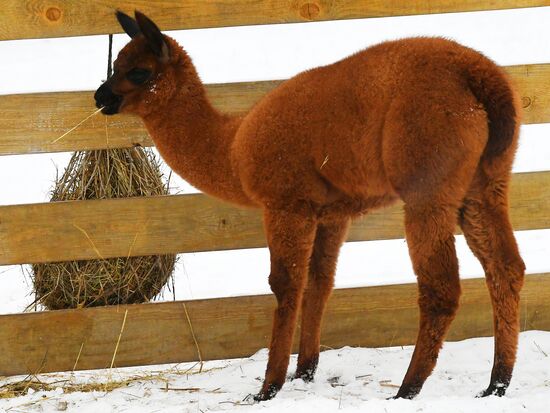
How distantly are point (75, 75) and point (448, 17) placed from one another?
13.9 feet

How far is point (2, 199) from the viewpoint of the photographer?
7895 millimetres

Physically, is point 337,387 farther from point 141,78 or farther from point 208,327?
point 141,78

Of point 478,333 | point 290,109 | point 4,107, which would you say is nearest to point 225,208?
point 290,109

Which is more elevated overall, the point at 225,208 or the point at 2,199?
the point at 225,208

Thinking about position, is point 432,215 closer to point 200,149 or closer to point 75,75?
point 200,149

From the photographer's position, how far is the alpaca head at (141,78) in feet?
14.9

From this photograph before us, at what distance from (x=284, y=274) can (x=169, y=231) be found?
3.76 ft

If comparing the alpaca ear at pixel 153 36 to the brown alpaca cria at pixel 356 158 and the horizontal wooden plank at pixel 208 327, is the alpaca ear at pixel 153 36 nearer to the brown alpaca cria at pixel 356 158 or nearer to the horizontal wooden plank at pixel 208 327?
the brown alpaca cria at pixel 356 158

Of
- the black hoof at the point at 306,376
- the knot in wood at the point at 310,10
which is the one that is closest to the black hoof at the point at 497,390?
the black hoof at the point at 306,376

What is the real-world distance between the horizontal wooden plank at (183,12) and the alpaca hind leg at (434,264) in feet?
5.53

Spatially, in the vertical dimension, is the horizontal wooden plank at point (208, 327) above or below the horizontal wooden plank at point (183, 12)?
below

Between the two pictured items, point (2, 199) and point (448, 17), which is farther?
point (448, 17)

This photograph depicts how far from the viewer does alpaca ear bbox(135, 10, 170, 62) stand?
4.37 m

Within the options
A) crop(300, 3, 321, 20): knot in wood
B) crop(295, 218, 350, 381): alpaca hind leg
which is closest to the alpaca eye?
crop(300, 3, 321, 20): knot in wood
